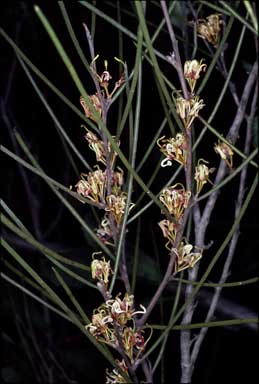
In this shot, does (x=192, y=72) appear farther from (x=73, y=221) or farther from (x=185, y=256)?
(x=73, y=221)

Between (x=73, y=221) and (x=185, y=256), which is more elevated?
(x=185, y=256)

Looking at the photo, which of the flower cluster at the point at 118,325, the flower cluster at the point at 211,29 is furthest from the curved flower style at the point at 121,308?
the flower cluster at the point at 211,29

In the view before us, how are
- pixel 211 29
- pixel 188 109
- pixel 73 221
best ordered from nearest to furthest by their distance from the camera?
pixel 188 109, pixel 211 29, pixel 73 221

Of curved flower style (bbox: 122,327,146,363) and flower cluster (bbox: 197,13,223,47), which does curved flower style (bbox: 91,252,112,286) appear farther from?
flower cluster (bbox: 197,13,223,47)

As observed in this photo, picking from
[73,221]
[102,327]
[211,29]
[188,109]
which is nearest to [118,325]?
[102,327]

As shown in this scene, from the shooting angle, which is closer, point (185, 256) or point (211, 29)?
point (185, 256)

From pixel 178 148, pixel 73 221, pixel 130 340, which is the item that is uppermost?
pixel 178 148

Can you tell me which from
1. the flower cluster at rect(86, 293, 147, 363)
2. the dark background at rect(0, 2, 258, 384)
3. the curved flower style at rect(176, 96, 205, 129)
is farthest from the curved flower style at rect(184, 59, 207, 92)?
the dark background at rect(0, 2, 258, 384)
